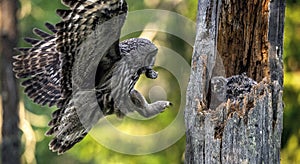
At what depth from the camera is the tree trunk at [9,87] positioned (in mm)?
11289

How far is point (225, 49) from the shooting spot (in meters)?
4.89

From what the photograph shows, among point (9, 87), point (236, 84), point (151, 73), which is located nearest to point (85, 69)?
point (151, 73)

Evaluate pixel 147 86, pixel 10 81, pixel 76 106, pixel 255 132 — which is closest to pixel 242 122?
pixel 255 132

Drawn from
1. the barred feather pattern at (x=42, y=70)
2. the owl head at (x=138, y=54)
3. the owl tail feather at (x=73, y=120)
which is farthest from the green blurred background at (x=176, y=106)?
the owl tail feather at (x=73, y=120)

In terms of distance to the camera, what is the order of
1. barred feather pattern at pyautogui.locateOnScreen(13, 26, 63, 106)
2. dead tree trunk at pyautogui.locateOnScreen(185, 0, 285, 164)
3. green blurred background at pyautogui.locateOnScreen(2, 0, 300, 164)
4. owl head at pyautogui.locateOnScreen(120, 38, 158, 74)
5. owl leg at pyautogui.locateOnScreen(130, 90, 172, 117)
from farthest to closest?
green blurred background at pyautogui.locateOnScreen(2, 0, 300, 164), barred feather pattern at pyautogui.locateOnScreen(13, 26, 63, 106), owl leg at pyautogui.locateOnScreen(130, 90, 172, 117), owl head at pyautogui.locateOnScreen(120, 38, 158, 74), dead tree trunk at pyautogui.locateOnScreen(185, 0, 285, 164)

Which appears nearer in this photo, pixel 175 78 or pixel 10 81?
pixel 175 78

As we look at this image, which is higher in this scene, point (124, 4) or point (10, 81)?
point (10, 81)

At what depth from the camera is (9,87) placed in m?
11.6

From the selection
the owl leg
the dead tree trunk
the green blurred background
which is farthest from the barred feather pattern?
the green blurred background

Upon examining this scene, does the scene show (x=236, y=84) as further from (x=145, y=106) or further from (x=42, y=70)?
(x=42, y=70)

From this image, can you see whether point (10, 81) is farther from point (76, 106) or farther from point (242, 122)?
point (242, 122)

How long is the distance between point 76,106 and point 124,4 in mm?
1221

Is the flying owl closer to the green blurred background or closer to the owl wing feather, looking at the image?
the owl wing feather

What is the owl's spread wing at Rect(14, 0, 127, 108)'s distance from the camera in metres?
5.16
